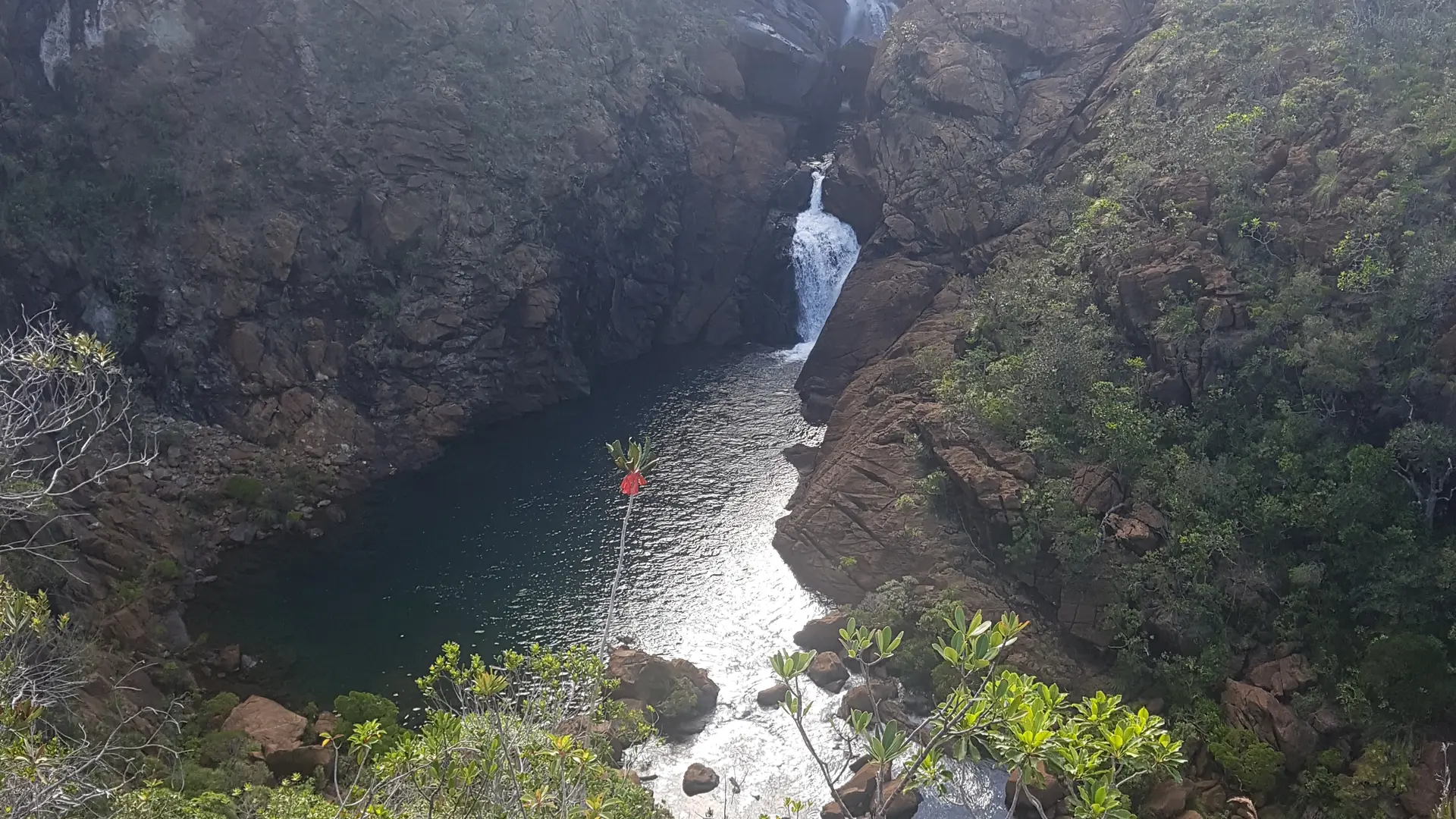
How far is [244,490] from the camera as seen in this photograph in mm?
36844

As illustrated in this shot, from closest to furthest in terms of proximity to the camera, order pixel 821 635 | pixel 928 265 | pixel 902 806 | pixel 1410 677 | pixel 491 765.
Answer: pixel 491 765 < pixel 1410 677 < pixel 902 806 < pixel 821 635 < pixel 928 265

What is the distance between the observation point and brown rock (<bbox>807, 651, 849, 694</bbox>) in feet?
92.8

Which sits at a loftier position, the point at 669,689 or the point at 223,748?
the point at 223,748

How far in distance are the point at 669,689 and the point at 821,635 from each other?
19.0ft

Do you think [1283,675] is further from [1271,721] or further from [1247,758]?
[1247,758]

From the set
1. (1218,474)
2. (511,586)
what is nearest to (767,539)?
(511,586)

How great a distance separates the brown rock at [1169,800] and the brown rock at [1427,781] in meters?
4.45

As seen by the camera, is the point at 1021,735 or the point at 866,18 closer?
the point at 1021,735

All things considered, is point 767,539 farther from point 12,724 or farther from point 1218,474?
point 12,724

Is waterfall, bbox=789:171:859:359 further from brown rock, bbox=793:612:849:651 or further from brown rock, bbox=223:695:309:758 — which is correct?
brown rock, bbox=223:695:309:758

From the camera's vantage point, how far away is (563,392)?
50.7m

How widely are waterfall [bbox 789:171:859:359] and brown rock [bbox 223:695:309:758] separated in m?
36.3

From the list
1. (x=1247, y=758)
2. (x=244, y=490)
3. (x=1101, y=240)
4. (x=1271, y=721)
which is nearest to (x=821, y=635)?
(x=1247, y=758)

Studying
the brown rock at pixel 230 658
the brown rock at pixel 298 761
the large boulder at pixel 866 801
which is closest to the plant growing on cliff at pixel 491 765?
the large boulder at pixel 866 801
